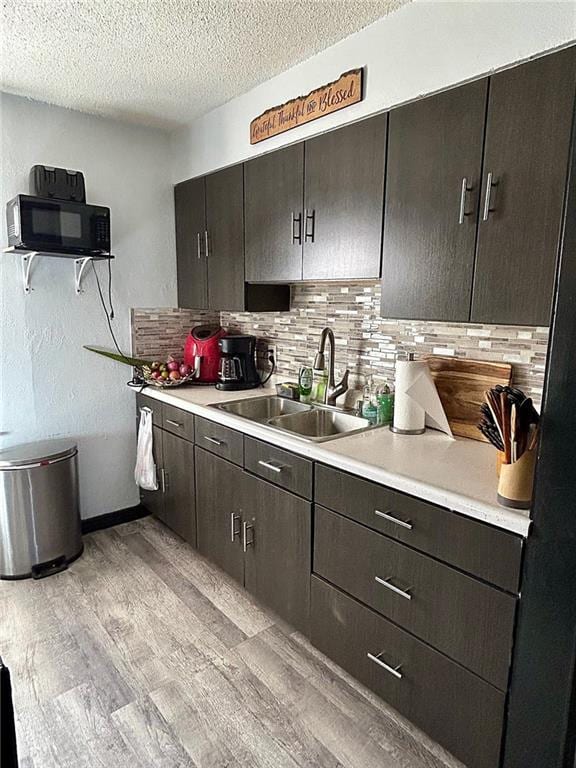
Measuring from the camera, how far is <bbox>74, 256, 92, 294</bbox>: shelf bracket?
268 cm

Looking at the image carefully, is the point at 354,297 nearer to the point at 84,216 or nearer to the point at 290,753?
the point at 84,216

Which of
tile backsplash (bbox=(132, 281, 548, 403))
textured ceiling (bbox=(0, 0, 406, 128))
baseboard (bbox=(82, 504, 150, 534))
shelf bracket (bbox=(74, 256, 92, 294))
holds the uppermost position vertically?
textured ceiling (bbox=(0, 0, 406, 128))

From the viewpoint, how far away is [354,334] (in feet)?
7.80

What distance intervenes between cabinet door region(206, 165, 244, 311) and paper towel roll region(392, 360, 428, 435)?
1.02 metres

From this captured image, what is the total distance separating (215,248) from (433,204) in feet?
4.53

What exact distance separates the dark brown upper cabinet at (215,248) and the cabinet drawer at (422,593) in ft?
4.26

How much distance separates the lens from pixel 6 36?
1.88 meters

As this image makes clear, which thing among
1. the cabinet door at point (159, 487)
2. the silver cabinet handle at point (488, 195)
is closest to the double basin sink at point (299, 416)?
the cabinet door at point (159, 487)

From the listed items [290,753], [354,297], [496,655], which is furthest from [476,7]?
[290,753]

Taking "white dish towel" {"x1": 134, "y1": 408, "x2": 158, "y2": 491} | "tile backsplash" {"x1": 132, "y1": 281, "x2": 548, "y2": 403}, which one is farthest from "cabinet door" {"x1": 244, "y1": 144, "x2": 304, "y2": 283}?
"white dish towel" {"x1": 134, "y1": 408, "x2": 158, "y2": 491}

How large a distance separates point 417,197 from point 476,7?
0.56 meters

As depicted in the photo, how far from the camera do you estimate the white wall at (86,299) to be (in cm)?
253

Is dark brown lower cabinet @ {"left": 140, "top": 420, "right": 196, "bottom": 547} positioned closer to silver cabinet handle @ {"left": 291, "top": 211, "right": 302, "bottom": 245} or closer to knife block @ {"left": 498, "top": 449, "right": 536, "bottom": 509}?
silver cabinet handle @ {"left": 291, "top": 211, "right": 302, "bottom": 245}

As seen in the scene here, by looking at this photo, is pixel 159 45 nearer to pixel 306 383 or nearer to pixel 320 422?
pixel 306 383
